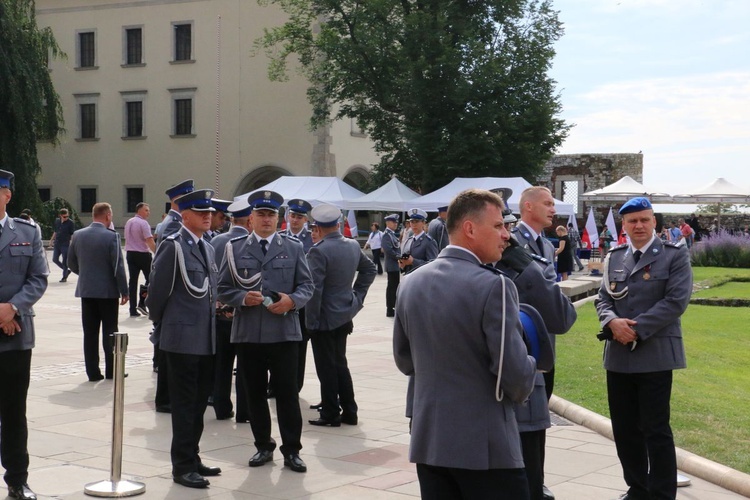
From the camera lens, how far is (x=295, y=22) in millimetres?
45031

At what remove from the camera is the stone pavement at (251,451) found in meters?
7.09

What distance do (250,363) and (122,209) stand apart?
1789 inches

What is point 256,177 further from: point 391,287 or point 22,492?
point 22,492

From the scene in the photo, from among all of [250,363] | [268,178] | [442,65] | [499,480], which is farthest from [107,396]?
[268,178]

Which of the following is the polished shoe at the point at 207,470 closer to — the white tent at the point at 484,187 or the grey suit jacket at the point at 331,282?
the grey suit jacket at the point at 331,282

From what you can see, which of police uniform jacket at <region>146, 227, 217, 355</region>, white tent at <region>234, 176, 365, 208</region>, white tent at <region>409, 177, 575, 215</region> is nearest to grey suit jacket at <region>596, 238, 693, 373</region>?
police uniform jacket at <region>146, 227, 217, 355</region>

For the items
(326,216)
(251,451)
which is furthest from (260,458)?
(326,216)

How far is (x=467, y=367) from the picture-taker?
4230 mm

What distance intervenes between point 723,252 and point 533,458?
112 feet

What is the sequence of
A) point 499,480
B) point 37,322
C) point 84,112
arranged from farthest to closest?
point 84,112 < point 37,322 < point 499,480

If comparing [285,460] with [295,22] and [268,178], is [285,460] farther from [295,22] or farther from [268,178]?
[268,178]

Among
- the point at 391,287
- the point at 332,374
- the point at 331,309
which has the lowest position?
the point at 391,287

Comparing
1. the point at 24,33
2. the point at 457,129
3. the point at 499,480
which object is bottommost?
the point at 499,480

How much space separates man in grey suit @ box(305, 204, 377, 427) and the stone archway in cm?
3926
